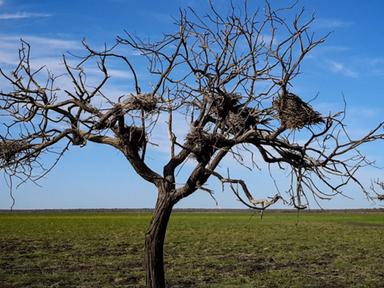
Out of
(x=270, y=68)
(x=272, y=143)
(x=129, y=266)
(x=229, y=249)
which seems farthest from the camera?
(x=229, y=249)

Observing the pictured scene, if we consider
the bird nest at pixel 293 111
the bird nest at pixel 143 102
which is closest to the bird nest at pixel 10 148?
the bird nest at pixel 143 102

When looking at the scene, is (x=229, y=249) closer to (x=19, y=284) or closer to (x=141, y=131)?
(x=19, y=284)

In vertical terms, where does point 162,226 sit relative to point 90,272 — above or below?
above

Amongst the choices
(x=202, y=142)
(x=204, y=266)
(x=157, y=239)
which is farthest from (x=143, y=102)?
(x=204, y=266)

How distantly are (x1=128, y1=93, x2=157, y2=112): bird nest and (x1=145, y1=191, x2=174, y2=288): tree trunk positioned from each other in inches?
50.0

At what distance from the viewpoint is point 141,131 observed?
8219 mm

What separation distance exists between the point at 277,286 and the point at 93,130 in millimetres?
8210

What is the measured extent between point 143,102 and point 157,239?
204 centimetres

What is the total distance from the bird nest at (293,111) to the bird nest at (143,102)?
1713 mm

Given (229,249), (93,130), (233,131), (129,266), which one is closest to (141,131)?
(93,130)

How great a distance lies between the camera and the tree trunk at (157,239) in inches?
320

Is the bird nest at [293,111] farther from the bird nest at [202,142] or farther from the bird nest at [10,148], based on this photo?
the bird nest at [10,148]

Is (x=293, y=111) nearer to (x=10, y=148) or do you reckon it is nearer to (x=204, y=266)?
(x=10, y=148)

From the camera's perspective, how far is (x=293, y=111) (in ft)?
25.7
